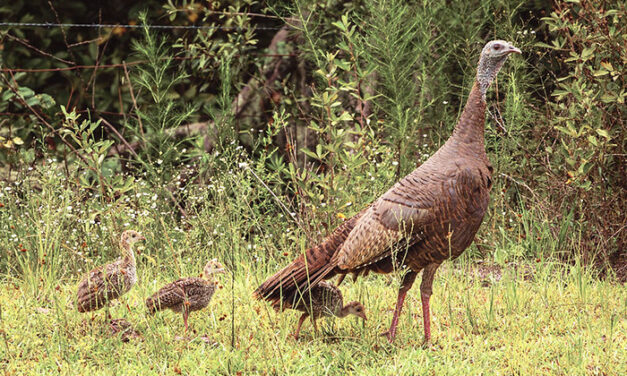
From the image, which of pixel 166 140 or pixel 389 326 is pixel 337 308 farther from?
pixel 166 140

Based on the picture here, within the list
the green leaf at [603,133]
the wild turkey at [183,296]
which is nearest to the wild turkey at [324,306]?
the wild turkey at [183,296]

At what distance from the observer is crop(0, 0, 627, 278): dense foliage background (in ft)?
19.9

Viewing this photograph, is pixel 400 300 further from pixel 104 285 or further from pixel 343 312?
pixel 104 285

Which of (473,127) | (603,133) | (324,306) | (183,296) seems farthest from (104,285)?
(603,133)

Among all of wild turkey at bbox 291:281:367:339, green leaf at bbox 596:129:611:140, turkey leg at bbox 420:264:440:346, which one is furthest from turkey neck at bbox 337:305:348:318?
green leaf at bbox 596:129:611:140

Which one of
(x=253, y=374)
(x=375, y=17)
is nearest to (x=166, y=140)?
(x=375, y=17)

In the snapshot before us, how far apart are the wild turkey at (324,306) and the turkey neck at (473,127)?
3.87ft

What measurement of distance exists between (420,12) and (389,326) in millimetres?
3377

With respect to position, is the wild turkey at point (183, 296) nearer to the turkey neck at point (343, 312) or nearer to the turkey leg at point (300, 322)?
the turkey leg at point (300, 322)

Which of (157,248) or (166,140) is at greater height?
(166,140)

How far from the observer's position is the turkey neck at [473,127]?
4.80 m

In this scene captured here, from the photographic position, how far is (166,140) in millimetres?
6977

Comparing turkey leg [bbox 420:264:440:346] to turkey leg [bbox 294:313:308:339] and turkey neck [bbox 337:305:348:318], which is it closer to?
turkey neck [bbox 337:305:348:318]

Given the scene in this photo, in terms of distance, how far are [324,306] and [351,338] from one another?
0.82ft
